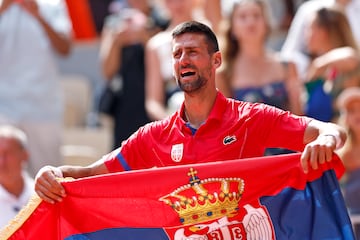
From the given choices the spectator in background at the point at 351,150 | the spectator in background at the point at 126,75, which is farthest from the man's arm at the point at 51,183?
the spectator in background at the point at 126,75

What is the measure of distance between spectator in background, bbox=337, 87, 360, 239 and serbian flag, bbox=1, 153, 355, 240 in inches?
90.1

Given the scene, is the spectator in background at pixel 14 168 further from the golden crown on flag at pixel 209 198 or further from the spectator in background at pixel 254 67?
the golden crown on flag at pixel 209 198

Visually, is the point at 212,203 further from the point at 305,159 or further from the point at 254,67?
the point at 254,67

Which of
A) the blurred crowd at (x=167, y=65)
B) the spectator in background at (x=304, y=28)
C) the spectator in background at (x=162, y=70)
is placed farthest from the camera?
the spectator in background at (x=304, y=28)

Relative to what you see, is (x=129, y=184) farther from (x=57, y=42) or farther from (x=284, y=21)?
(x=284, y=21)

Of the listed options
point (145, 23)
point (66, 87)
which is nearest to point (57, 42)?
point (145, 23)

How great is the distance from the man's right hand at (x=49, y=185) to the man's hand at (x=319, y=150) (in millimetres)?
1305

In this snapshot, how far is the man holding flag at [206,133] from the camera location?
6.23 metres

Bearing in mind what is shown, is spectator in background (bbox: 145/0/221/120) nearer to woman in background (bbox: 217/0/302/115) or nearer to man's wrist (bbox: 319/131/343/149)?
woman in background (bbox: 217/0/302/115)

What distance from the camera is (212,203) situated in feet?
20.5

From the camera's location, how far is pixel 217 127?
6301mm

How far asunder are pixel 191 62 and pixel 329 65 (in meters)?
3.02

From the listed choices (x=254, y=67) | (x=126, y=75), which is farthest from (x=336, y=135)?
(x=126, y=75)

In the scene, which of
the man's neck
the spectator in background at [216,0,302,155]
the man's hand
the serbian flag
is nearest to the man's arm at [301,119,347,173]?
the man's hand
